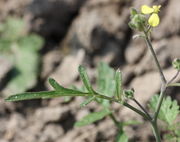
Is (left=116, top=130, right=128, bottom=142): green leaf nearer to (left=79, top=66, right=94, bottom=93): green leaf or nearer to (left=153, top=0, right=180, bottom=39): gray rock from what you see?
(left=79, top=66, right=94, bottom=93): green leaf

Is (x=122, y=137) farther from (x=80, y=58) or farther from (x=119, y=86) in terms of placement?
(x=80, y=58)

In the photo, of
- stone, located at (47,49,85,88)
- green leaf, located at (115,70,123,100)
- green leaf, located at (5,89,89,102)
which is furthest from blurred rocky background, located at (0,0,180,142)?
green leaf, located at (5,89,89,102)

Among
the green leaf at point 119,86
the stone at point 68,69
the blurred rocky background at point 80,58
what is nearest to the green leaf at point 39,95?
the green leaf at point 119,86

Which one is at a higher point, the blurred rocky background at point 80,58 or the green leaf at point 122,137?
the blurred rocky background at point 80,58

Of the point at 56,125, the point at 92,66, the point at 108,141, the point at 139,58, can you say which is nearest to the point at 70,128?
the point at 56,125

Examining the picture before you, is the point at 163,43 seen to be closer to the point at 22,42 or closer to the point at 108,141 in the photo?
the point at 108,141

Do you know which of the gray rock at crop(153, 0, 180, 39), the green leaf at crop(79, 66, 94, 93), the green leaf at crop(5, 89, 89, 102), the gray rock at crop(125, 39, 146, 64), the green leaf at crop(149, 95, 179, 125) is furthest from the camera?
the gray rock at crop(125, 39, 146, 64)

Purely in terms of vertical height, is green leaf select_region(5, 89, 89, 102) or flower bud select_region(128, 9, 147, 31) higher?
flower bud select_region(128, 9, 147, 31)

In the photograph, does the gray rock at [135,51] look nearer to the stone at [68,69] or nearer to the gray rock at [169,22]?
the gray rock at [169,22]
